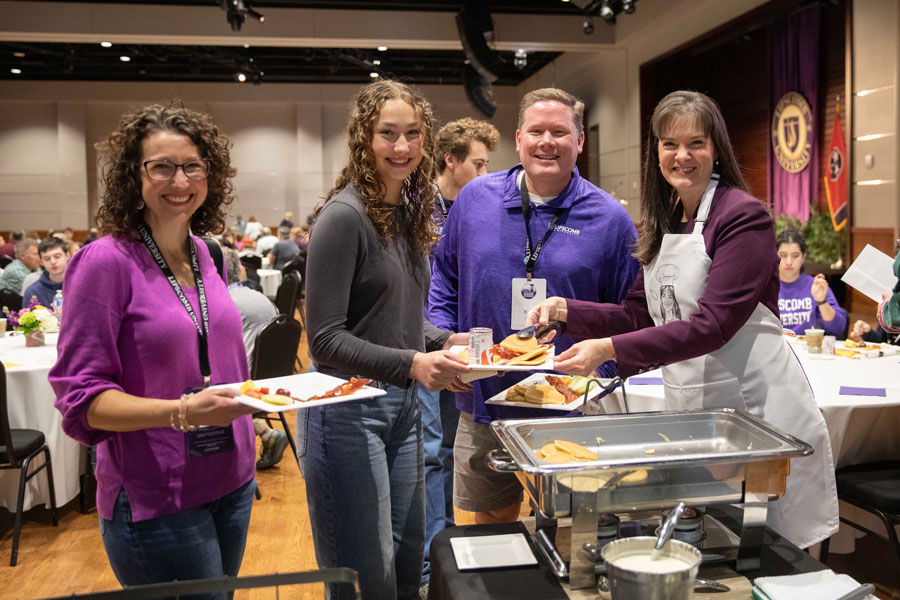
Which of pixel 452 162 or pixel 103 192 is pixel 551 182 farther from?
pixel 452 162

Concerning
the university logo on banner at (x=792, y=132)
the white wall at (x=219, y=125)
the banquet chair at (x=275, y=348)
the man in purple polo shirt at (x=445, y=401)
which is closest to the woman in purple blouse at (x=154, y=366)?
the man in purple polo shirt at (x=445, y=401)

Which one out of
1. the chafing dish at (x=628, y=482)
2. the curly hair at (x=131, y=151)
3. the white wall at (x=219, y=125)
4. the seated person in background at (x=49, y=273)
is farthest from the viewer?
the white wall at (x=219, y=125)

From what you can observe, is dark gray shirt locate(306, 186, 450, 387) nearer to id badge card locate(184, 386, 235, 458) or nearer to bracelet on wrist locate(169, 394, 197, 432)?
id badge card locate(184, 386, 235, 458)

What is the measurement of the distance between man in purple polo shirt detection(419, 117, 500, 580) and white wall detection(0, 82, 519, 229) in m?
14.2

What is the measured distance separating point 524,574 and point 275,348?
291 centimetres

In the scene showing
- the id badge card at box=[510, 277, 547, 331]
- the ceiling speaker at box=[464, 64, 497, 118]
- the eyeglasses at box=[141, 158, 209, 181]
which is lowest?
the id badge card at box=[510, 277, 547, 331]

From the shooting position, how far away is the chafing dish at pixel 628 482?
120 cm

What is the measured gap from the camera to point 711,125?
1.75 metres

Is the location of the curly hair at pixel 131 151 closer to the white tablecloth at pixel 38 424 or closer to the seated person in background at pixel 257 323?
the white tablecloth at pixel 38 424

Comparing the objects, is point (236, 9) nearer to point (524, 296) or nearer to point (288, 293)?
point (288, 293)

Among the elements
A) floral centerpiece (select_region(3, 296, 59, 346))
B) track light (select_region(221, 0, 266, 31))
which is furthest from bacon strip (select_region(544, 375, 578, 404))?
track light (select_region(221, 0, 266, 31))

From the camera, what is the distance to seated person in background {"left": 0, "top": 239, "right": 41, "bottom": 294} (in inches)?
251

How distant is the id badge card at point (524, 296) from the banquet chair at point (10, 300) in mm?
5024

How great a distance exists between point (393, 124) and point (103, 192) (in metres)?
0.63
